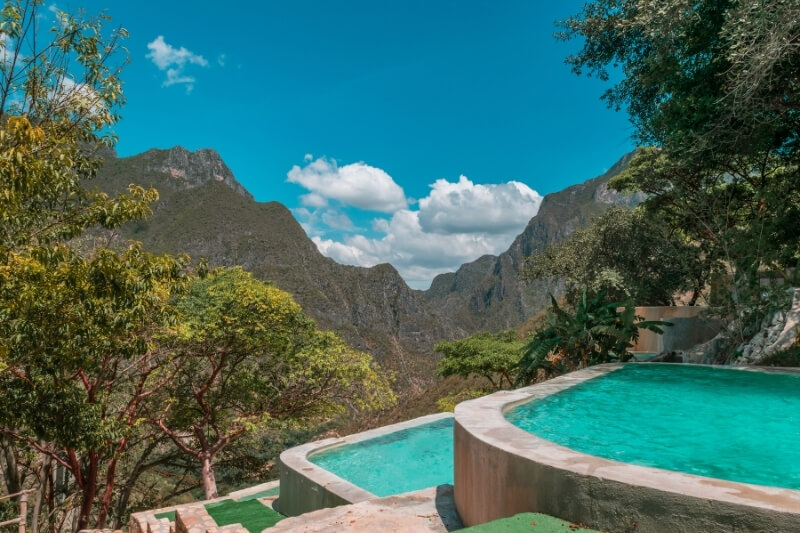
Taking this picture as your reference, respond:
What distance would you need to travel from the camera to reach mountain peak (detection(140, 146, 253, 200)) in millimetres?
142125

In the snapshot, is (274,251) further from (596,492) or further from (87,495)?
(596,492)

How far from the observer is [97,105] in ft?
26.1

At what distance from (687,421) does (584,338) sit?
7085 millimetres

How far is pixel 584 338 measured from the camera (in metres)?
12.9

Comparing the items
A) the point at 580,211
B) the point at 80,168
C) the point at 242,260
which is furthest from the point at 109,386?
the point at 580,211

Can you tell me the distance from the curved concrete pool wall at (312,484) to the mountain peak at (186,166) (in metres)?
144

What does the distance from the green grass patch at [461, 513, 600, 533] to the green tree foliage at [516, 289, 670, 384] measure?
9.49m

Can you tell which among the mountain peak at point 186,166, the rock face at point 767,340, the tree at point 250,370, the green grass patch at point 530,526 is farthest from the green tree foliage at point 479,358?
the mountain peak at point 186,166

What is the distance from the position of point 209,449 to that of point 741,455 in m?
14.7

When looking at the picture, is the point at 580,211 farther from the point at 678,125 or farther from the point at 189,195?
the point at 678,125

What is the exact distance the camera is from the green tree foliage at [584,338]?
41.2 feet

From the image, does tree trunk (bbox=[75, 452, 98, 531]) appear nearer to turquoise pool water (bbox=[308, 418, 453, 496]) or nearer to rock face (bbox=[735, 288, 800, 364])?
turquoise pool water (bbox=[308, 418, 453, 496])

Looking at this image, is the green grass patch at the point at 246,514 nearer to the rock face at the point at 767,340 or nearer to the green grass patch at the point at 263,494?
the green grass patch at the point at 263,494

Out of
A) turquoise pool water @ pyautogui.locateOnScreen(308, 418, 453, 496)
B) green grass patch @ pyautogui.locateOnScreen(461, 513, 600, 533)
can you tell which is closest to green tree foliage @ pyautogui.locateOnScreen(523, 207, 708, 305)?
turquoise pool water @ pyautogui.locateOnScreen(308, 418, 453, 496)
